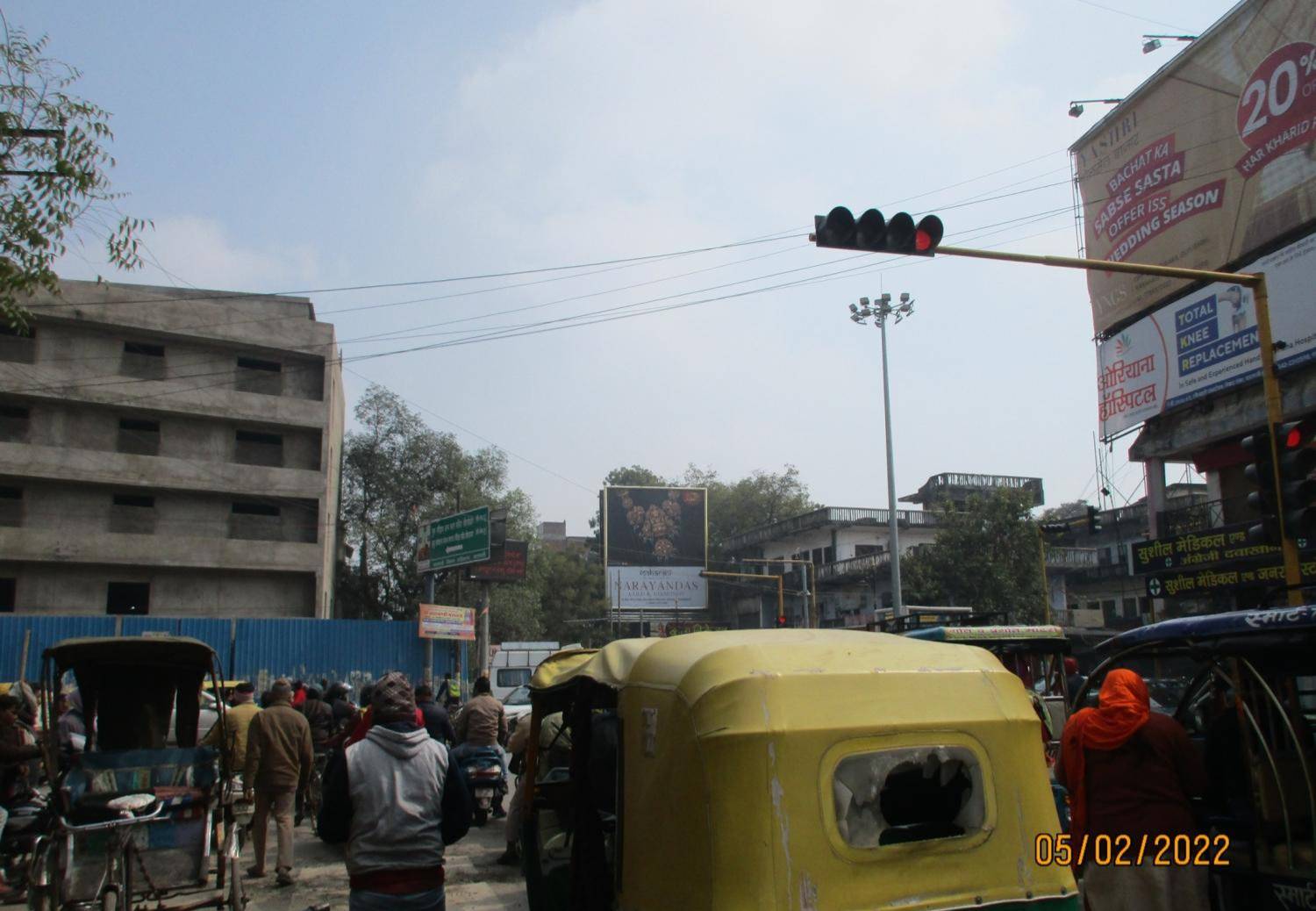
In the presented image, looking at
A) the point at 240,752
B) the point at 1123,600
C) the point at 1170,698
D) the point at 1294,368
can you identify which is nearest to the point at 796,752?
the point at 240,752

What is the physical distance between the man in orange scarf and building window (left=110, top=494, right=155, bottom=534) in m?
35.2

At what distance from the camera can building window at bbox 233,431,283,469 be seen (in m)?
36.2

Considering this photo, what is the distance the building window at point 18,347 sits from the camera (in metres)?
32.4

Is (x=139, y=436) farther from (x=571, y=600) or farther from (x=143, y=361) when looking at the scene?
(x=571, y=600)

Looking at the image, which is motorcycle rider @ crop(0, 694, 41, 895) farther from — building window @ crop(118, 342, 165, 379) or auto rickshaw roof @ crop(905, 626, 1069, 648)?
building window @ crop(118, 342, 165, 379)

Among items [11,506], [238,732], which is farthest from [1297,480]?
[11,506]

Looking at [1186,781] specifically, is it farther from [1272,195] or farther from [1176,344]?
[1176,344]

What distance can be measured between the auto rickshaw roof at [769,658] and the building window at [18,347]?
34407 millimetres

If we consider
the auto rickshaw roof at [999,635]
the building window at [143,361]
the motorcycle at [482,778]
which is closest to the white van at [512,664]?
the building window at [143,361]

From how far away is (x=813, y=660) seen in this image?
3924mm

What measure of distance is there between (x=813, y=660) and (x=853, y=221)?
521 cm

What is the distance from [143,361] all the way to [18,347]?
360 centimetres

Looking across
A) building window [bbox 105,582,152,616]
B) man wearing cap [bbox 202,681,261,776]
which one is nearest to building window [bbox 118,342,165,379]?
building window [bbox 105,582,152,616]

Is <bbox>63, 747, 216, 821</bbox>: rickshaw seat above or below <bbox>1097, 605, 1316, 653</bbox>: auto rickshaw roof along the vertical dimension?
below
